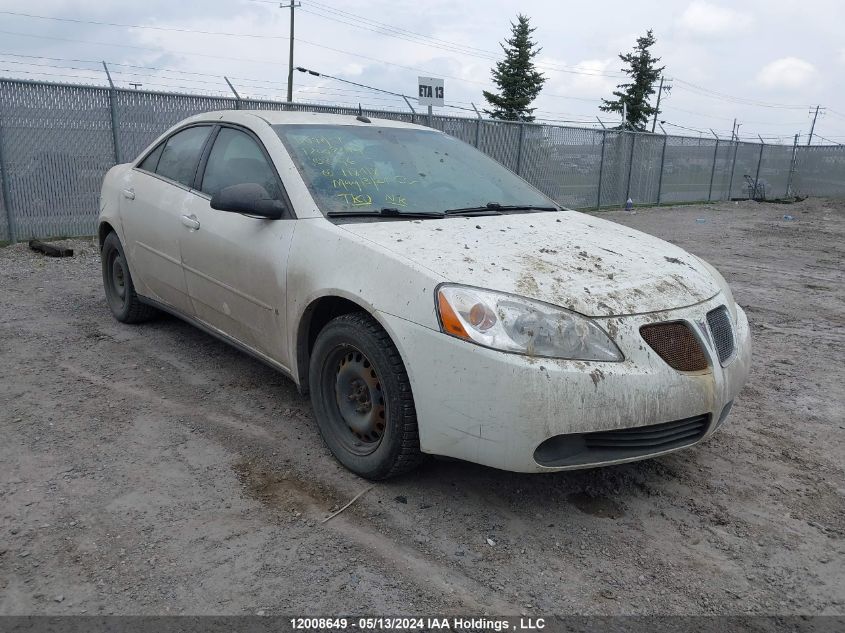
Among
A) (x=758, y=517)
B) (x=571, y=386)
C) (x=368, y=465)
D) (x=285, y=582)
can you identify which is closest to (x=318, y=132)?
(x=368, y=465)

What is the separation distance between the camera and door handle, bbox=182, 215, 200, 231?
3.88 meters

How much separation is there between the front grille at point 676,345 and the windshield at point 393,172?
4.33 feet

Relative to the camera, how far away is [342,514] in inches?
108

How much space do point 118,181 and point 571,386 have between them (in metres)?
3.95

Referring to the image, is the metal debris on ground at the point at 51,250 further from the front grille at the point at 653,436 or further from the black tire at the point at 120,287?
the front grille at the point at 653,436

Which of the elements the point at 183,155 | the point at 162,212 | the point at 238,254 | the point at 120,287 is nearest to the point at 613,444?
the point at 238,254

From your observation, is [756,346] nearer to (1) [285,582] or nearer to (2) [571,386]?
(2) [571,386]

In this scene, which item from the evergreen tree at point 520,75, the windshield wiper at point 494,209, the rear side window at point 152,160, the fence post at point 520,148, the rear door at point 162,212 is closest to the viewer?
the windshield wiper at point 494,209

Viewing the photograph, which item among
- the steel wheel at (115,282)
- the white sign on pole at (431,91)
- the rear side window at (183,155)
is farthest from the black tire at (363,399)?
the white sign on pole at (431,91)

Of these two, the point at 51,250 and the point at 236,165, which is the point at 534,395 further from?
the point at 51,250

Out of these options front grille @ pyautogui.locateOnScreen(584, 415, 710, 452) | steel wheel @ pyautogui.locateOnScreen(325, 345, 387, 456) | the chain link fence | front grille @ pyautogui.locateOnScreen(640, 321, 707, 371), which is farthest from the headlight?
the chain link fence

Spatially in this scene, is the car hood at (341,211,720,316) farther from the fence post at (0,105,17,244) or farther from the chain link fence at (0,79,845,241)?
the fence post at (0,105,17,244)

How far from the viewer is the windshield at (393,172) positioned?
342cm

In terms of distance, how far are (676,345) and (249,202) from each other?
2.06m
